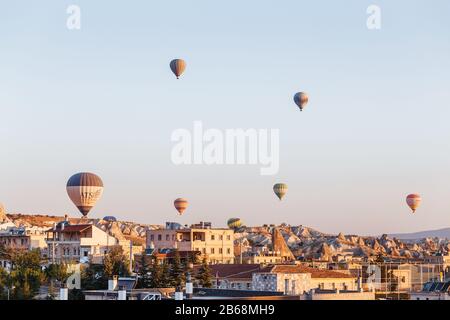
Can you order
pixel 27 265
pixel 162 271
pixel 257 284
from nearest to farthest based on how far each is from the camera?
pixel 257 284
pixel 162 271
pixel 27 265

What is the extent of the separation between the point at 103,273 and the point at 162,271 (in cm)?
338

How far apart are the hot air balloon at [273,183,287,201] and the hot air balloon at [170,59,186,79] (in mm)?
14487

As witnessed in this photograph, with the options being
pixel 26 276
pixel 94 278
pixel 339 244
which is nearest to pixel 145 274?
pixel 94 278

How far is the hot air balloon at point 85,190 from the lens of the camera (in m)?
56.2

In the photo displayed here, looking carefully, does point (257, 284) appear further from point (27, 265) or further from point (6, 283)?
point (27, 265)

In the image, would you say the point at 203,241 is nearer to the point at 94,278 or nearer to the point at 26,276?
the point at 94,278

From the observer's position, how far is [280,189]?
6097 cm

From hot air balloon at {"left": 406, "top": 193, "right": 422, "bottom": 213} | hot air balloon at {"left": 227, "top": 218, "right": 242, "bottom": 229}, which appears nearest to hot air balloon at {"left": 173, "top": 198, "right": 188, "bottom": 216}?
hot air balloon at {"left": 406, "top": 193, "right": 422, "bottom": 213}

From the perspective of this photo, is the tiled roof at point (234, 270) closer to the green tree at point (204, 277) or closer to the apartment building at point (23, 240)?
the green tree at point (204, 277)

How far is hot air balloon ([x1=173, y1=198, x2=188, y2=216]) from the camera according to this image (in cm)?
6431

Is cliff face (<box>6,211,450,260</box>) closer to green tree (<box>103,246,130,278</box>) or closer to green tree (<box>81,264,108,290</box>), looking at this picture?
green tree (<box>103,246,130,278</box>)
